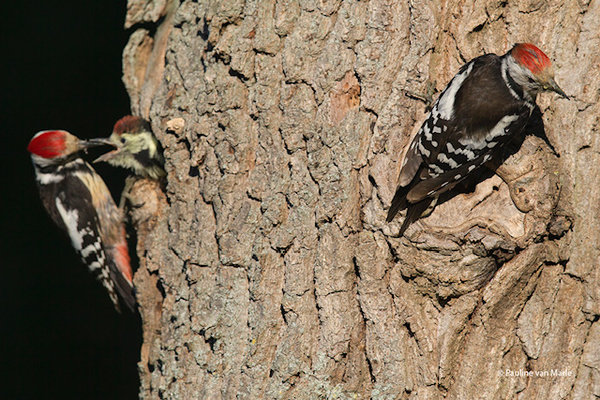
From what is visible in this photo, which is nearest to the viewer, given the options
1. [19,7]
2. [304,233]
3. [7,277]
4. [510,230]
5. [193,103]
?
[510,230]

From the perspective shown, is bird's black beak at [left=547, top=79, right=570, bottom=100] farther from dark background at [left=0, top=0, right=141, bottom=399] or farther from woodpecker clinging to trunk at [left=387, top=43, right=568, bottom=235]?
dark background at [left=0, top=0, right=141, bottom=399]

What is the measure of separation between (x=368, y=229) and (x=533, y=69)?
0.91m

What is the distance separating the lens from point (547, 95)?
8.64 feet

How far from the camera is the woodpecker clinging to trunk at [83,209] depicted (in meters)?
4.00

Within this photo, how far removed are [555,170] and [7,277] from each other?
4.38m

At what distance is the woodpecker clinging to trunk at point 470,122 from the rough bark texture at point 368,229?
77mm

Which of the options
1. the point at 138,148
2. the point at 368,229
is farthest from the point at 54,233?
the point at 368,229

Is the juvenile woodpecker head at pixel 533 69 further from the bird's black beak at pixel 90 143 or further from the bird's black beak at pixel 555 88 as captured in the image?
the bird's black beak at pixel 90 143

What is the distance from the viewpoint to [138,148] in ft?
12.1

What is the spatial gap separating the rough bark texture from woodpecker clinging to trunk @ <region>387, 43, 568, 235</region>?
0.08 meters

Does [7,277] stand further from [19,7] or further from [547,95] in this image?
[547,95]

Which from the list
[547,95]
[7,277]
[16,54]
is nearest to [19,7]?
[16,54]

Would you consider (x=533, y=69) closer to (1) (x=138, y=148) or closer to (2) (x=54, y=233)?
(1) (x=138, y=148)

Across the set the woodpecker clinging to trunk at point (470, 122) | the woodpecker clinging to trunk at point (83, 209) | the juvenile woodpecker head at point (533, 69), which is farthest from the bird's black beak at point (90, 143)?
the juvenile woodpecker head at point (533, 69)
